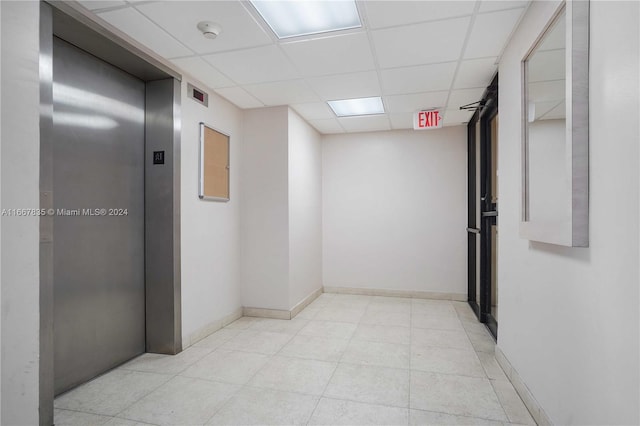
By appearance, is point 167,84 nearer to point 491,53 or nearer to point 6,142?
point 6,142

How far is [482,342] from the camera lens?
369 centimetres

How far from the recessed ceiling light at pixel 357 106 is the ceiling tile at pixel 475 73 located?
1007mm

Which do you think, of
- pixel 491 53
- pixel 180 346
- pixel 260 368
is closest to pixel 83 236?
pixel 180 346

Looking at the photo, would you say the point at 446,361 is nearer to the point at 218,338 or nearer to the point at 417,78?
the point at 218,338

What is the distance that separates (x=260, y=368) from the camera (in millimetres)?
3066

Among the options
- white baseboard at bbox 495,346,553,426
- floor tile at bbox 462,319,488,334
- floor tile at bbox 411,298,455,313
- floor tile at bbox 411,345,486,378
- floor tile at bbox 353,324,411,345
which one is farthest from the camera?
floor tile at bbox 411,298,455,313

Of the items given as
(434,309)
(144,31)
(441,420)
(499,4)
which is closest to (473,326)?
(434,309)

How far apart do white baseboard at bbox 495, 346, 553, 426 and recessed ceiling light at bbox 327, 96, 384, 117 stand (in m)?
3.18

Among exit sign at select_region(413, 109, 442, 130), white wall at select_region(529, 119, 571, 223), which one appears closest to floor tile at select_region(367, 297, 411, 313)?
exit sign at select_region(413, 109, 442, 130)

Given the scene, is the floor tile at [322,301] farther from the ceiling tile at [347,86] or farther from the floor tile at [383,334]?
the ceiling tile at [347,86]

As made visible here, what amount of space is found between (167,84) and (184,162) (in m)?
0.77

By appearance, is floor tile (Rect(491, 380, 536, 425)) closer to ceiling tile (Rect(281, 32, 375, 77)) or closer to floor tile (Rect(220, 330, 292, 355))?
floor tile (Rect(220, 330, 292, 355))

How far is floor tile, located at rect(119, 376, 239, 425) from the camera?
230 centimetres

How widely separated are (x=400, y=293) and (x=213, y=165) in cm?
375
